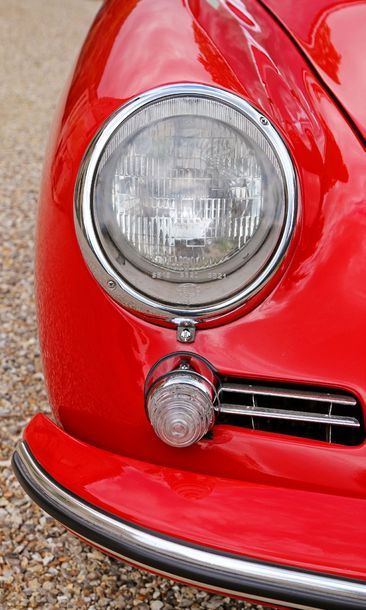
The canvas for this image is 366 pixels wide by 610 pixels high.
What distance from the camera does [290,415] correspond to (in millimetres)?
1174

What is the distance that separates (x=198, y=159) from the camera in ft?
3.82

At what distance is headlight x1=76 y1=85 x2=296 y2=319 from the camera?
1.15 meters

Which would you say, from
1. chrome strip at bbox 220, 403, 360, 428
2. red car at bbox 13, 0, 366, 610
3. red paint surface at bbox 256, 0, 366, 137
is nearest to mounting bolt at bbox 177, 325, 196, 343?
red car at bbox 13, 0, 366, 610

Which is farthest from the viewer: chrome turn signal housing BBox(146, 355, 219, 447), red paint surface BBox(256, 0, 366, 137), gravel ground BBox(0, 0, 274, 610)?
gravel ground BBox(0, 0, 274, 610)

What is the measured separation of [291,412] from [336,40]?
68 centimetres

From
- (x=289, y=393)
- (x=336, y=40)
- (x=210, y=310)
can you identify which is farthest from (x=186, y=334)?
(x=336, y=40)

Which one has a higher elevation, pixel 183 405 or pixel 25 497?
pixel 183 405

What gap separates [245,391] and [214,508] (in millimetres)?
187

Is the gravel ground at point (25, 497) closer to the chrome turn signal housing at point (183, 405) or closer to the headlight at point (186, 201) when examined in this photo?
the chrome turn signal housing at point (183, 405)

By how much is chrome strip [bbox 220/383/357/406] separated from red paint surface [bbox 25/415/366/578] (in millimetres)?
138

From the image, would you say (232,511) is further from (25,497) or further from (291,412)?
(25,497)

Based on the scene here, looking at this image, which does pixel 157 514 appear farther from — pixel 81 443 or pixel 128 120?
pixel 128 120

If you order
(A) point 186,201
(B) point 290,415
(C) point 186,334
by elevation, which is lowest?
(B) point 290,415

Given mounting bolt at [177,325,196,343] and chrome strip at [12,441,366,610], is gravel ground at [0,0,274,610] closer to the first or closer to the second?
chrome strip at [12,441,366,610]
